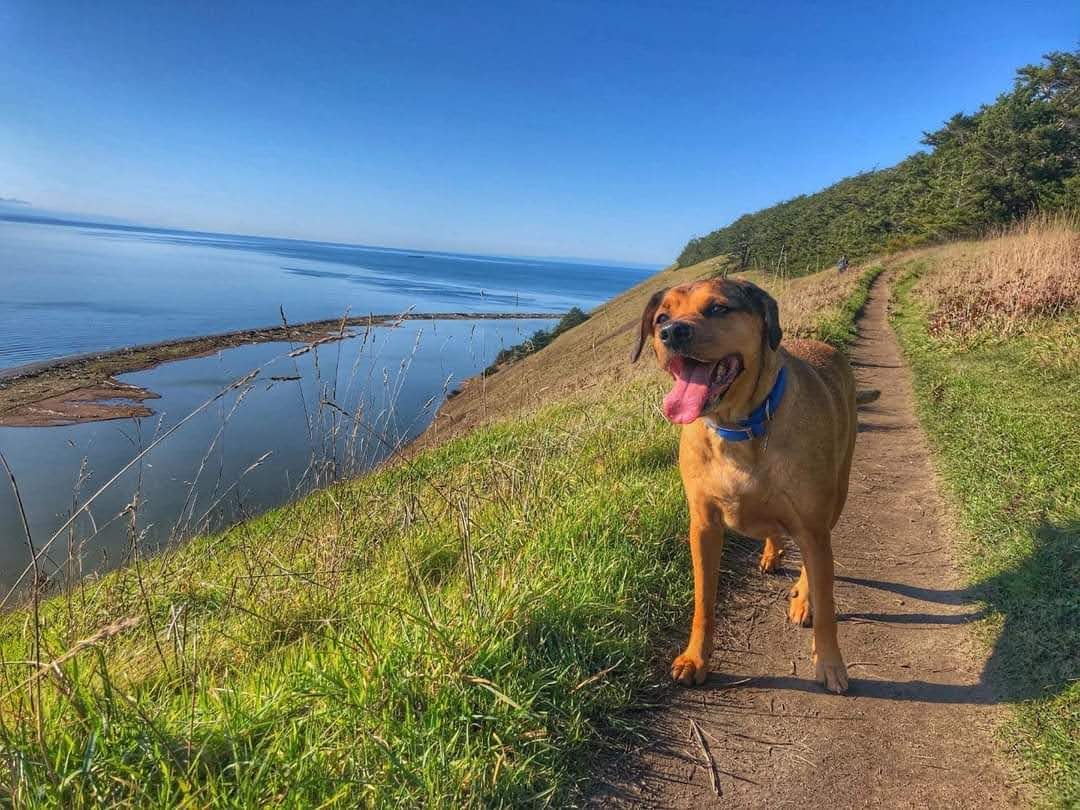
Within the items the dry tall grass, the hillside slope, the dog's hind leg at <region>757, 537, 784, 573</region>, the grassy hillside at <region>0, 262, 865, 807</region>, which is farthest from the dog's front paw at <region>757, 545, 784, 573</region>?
the dry tall grass

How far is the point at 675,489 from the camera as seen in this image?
4566 millimetres

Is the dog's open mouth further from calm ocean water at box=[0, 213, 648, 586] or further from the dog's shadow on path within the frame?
calm ocean water at box=[0, 213, 648, 586]

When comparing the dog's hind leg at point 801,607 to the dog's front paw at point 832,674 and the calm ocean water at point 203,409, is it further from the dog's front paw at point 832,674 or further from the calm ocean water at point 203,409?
the calm ocean water at point 203,409

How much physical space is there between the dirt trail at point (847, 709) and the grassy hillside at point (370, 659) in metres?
0.28

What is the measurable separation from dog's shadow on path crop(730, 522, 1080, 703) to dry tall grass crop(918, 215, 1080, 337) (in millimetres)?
8179

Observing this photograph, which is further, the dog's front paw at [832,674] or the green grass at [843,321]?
the green grass at [843,321]

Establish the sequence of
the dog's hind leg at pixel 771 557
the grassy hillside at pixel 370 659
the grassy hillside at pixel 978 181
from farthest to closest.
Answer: the grassy hillside at pixel 978 181
the dog's hind leg at pixel 771 557
the grassy hillside at pixel 370 659

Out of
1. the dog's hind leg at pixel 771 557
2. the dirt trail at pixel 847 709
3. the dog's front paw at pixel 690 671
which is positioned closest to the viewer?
the dirt trail at pixel 847 709

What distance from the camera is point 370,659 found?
241cm

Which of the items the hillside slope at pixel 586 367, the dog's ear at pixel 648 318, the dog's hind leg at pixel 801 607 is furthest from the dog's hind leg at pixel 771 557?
the hillside slope at pixel 586 367

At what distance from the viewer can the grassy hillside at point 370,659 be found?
186cm

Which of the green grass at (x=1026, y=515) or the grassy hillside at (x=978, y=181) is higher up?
the grassy hillside at (x=978, y=181)

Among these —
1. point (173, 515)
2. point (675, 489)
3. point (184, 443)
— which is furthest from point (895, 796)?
point (184, 443)

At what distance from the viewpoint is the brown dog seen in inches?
106
